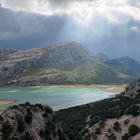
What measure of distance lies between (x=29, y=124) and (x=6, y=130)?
13.3 m

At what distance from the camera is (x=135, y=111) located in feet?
381

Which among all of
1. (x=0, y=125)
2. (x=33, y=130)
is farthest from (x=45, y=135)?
(x=0, y=125)

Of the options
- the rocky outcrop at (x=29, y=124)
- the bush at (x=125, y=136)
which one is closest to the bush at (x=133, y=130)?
the bush at (x=125, y=136)

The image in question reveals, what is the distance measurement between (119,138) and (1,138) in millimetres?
51329

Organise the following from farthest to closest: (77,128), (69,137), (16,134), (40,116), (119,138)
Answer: (77,128), (119,138), (69,137), (40,116), (16,134)

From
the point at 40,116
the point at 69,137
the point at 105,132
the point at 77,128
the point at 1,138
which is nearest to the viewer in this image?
the point at 1,138

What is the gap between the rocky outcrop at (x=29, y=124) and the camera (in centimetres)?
6506

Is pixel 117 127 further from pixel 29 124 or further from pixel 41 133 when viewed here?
pixel 29 124

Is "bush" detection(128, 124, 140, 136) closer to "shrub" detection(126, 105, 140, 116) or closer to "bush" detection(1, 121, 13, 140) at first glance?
"shrub" detection(126, 105, 140, 116)

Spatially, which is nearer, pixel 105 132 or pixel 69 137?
pixel 69 137

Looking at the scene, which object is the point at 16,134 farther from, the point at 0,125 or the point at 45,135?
the point at 45,135

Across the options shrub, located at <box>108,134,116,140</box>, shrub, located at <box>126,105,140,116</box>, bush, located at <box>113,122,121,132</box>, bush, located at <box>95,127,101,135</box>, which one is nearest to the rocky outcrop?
shrub, located at <box>108,134,116,140</box>

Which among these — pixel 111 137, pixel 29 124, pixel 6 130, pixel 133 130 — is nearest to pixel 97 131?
pixel 111 137

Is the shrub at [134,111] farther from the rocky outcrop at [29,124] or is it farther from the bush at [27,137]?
the bush at [27,137]
